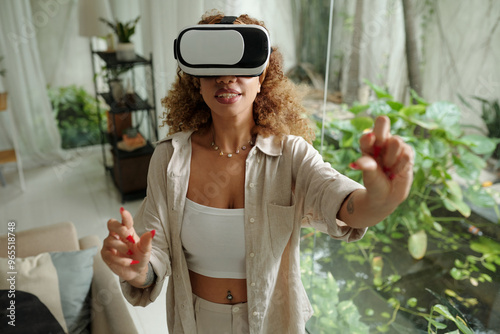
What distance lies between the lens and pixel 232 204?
960mm

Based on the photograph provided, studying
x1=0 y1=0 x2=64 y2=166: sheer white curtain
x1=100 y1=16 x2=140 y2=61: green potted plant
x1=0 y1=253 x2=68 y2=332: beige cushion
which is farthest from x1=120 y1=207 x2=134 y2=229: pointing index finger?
x1=0 y1=0 x2=64 y2=166: sheer white curtain

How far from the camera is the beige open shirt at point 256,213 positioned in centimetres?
92

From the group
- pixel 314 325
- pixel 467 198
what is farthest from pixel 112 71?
pixel 467 198

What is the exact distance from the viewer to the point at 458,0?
1.24 m

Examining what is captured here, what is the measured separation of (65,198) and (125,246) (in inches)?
108

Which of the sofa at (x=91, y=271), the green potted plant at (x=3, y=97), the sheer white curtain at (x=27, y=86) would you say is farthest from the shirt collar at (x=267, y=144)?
the sheer white curtain at (x=27, y=86)

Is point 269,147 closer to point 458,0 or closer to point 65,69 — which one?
point 458,0

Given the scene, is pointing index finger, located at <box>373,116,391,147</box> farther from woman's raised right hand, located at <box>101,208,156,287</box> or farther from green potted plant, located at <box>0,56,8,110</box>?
green potted plant, located at <box>0,56,8,110</box>

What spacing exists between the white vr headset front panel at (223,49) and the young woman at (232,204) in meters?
0.05

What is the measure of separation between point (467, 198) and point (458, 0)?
554mm

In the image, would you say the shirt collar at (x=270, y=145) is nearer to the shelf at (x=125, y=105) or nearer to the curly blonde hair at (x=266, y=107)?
the curly blonde hair at (x=266, y=107)

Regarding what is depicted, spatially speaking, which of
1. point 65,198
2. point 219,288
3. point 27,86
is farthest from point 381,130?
point 27,86

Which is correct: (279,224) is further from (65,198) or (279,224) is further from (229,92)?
(65,198)

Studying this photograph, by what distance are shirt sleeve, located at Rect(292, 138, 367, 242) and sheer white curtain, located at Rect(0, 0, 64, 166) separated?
326cm
